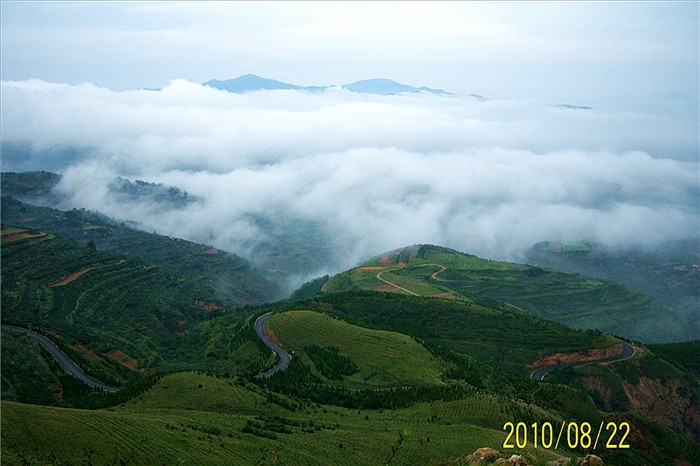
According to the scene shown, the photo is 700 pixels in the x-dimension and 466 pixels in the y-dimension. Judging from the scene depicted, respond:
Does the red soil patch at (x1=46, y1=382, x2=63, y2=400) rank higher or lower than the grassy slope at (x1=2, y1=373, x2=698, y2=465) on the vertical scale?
lower

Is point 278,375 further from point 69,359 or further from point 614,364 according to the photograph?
point 614,364

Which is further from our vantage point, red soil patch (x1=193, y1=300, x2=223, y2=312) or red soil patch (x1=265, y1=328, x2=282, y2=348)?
red soil patch (x1=193, y1=300, x2=223, y2=312)

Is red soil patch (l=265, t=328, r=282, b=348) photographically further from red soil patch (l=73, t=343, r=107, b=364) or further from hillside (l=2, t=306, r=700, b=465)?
red soil patch (l=73, t=343, r=107, b=364)

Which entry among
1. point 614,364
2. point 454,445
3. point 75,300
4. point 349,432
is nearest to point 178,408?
point 349,432

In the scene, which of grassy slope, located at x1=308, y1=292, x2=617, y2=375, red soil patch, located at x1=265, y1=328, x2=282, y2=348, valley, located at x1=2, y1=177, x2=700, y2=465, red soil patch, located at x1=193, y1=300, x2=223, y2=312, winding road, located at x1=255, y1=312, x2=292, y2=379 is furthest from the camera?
red soil patch, located at x1=193, y1=300, x2=223, y2=312
